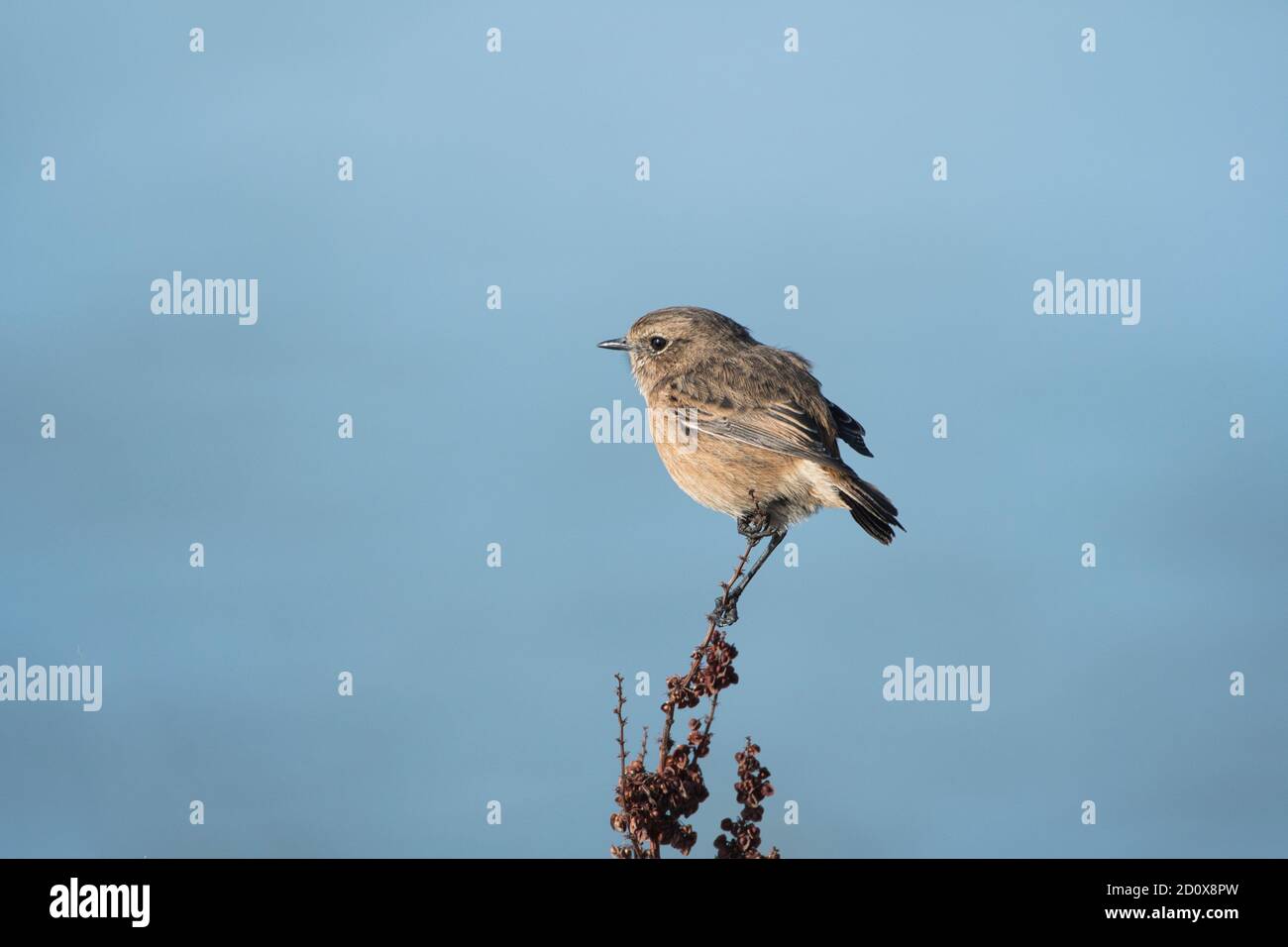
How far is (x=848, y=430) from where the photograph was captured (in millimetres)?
9023

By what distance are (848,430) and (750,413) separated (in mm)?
802

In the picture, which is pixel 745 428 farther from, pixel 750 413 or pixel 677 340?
pixel 677 340

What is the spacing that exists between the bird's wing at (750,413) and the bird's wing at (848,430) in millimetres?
279

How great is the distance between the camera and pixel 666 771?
237 inches

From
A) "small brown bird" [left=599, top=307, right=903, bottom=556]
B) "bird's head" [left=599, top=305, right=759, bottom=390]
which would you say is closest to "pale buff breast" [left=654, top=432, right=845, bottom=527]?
"small brown bird" [left=599, top=307, right=903, bottom=556]

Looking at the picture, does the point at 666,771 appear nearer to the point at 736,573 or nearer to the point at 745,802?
the point at 745,802

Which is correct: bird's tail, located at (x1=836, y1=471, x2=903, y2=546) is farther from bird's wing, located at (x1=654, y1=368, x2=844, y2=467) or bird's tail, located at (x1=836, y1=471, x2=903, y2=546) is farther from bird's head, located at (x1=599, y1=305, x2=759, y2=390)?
bird's head, located at (x1=599, y1=305, x2=759, y2=390)

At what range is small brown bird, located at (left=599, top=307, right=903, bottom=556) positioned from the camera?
8203mm

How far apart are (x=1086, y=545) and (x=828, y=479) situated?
6482mm

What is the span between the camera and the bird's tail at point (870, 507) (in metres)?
7.97

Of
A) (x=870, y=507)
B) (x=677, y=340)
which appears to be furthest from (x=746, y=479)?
(x=677, y=340)

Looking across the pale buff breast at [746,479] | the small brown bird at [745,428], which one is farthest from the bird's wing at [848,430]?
the pale buff breast at [746,479]
